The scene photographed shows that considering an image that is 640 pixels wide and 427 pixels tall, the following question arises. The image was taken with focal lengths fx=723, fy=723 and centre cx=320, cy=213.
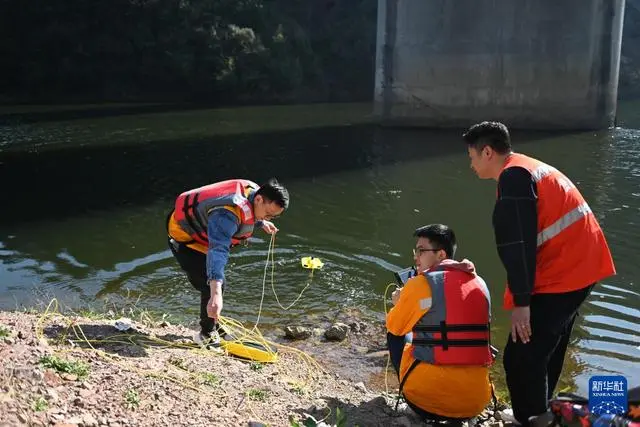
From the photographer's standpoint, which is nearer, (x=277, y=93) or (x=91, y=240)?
(x=91, y=240)

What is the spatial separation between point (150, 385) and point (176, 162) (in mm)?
15310

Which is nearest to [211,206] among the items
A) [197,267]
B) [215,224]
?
[215,224]

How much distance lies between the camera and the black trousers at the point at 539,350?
417 centimetres

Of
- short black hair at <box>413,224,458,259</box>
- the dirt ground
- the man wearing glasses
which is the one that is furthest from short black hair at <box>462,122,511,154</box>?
the dirt ground

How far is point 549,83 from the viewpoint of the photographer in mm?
27016

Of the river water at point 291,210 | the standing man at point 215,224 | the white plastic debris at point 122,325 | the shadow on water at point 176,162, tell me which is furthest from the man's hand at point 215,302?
the shadow on water at point 176,162

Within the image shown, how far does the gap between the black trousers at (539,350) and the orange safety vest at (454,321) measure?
19 centimetres

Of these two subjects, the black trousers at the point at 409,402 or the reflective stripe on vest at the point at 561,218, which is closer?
the reflective stripe on vest at the point at 561,218

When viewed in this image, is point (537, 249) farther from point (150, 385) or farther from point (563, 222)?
point (150, 385)

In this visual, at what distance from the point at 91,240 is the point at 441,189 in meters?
8.07

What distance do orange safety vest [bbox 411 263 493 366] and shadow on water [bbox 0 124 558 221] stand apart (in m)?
10.3

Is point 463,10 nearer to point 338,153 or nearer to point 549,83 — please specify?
point 549,83

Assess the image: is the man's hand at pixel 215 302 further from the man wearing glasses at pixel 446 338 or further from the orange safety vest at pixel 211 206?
the man wearing glasses at pixel 446 338

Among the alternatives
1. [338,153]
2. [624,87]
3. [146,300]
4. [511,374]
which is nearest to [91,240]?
[146,300]
